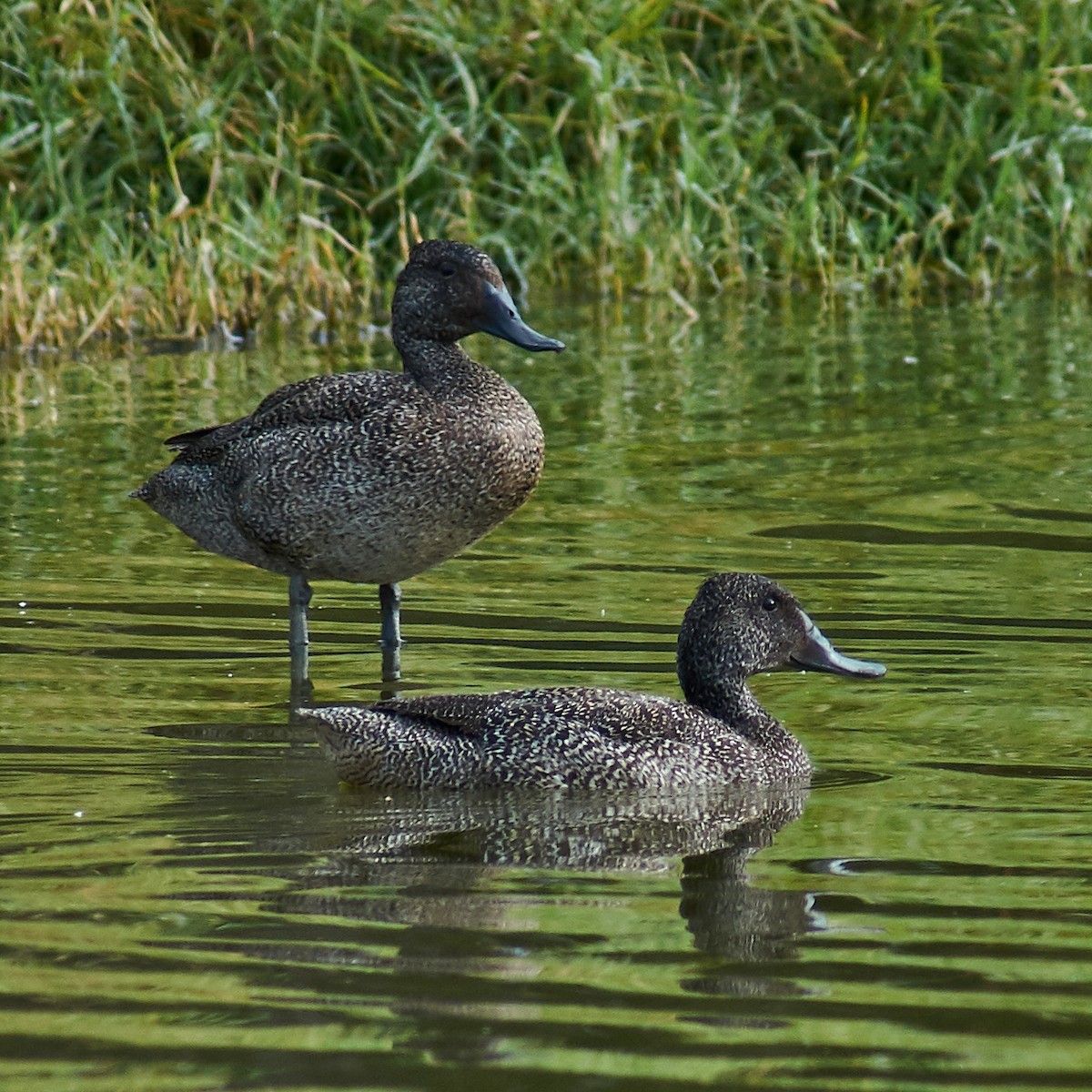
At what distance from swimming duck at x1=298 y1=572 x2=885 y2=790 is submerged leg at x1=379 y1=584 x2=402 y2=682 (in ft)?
4.28

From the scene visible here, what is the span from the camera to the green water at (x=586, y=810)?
359 cm

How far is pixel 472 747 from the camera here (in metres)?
5.43

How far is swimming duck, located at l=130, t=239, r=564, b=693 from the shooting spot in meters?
6.84

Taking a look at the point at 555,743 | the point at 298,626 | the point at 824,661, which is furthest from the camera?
the point at 298,626

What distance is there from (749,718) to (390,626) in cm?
160

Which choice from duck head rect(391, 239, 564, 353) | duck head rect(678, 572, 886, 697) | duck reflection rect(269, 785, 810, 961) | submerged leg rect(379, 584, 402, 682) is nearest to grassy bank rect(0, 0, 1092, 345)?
duck head rect(391, 239, 564, 353)

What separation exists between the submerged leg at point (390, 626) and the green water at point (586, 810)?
0.07 meters

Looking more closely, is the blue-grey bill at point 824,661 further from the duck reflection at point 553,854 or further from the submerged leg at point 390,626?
the submerged leg at point 390,626

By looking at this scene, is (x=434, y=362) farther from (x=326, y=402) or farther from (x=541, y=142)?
(x=541, y=142)

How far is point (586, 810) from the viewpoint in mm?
5309

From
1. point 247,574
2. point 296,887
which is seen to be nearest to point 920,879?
point 296,887

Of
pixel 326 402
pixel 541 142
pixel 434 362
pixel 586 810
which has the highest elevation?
pixel 541 142

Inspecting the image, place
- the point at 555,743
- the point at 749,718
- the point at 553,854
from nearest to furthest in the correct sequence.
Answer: the point at 553,854 → the point at 555,743 → the point at 749,718

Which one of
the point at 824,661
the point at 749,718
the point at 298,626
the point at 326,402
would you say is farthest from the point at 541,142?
the point at 749,718
